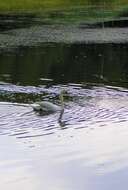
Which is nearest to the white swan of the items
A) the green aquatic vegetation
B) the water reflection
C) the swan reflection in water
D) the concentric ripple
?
the swan reflection in water

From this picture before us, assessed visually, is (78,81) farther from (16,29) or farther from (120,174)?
(16,29)

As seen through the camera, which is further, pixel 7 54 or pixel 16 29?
pixel 16 29

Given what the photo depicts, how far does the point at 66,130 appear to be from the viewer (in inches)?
608

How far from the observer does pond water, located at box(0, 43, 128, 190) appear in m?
11.8

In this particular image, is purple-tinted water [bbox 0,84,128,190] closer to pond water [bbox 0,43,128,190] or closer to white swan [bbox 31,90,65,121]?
pond water [bbox 0,43,128,190]

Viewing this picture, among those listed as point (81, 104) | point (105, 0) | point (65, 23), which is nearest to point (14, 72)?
point (81, 104)

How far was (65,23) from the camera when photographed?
50781 millimetres

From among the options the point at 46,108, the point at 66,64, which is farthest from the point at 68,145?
the point at 66,64

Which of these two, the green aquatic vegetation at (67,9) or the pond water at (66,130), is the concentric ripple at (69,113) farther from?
the green aquatic vegetation at (67,9)

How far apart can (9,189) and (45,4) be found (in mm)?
61933

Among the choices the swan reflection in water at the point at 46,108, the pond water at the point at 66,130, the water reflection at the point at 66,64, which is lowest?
the water reflection at the point at 66,64

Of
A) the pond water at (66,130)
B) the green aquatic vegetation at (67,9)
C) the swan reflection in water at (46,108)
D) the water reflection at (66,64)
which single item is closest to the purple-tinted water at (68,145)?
the pond water at (66,130)

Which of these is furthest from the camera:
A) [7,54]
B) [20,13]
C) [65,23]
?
[20,13]

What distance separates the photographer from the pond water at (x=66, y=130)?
11.8m
